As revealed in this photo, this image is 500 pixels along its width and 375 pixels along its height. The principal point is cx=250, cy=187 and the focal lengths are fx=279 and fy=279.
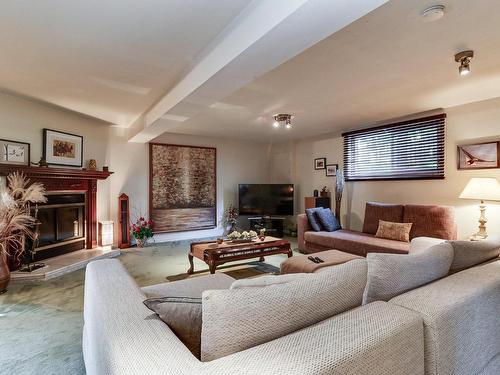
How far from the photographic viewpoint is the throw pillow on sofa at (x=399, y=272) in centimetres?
121

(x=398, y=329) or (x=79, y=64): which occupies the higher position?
(x=79, y=64)

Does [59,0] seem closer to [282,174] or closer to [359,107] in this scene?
[359,107]

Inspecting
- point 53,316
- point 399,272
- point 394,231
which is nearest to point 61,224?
point 53,316

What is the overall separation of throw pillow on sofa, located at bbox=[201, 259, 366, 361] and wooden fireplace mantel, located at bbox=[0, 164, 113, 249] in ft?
12.6

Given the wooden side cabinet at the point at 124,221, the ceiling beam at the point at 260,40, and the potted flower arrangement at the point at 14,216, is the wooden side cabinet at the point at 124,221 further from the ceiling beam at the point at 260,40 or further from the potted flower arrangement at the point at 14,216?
the ceiling beam at the point at 260,40

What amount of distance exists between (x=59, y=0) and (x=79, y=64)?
0.97 m

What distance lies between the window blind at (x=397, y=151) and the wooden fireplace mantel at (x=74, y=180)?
14.6ft

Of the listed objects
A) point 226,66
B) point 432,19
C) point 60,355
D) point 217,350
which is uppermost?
point 432,19

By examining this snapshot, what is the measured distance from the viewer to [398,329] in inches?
37.3

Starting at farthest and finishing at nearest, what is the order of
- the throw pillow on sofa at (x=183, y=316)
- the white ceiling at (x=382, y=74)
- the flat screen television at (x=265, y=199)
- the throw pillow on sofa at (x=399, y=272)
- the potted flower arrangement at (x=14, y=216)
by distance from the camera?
1. the flat screen television at (x=265, y=199)
2. the potted flower arrangement at (x=14, y=216)
3. the white ceiling at (x=382, y=74)
4. the throw pillow on sofa at (x=399, y=272)
5. the throw pillow on sofa at (x=183, y=316)

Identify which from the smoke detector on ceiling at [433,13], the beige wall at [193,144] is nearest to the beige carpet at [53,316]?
the beige wall at [193,144]

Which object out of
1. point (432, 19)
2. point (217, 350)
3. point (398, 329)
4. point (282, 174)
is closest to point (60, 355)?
point (217, 350)

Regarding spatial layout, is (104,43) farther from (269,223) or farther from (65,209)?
(269,223)

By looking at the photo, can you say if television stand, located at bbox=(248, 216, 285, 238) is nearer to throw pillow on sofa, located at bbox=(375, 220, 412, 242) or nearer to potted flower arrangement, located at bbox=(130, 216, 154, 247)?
potted flower arrangement, located at bbox=(130, 216, 154, 247)
